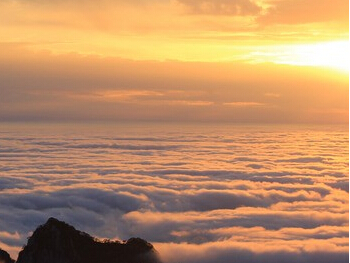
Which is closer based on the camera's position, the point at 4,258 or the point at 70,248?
the point at 70,248

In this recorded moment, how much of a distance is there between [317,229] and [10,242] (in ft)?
154

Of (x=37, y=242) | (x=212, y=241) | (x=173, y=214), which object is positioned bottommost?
(x=37, y=242)

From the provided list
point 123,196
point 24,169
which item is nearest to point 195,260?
point 123,196

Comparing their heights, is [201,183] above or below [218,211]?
above

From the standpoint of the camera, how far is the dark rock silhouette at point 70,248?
36656mm

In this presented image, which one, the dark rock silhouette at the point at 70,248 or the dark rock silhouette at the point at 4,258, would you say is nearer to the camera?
the dark rock silhouette at the point at 70,248

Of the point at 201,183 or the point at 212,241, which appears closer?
the point at 212,241

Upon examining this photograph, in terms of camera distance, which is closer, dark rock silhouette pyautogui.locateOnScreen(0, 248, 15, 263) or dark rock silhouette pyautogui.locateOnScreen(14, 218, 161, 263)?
dark rock silhouette pyautogui.locateOnScreen(14, 218, 161, 263)

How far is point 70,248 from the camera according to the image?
122 feet

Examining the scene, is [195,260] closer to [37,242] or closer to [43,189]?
[37,242]

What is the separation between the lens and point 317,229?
118938mm

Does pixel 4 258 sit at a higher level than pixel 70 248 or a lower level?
lower

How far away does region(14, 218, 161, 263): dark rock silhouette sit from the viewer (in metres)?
36.7

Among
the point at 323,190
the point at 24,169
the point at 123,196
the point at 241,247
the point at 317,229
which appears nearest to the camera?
the point at 241,247
